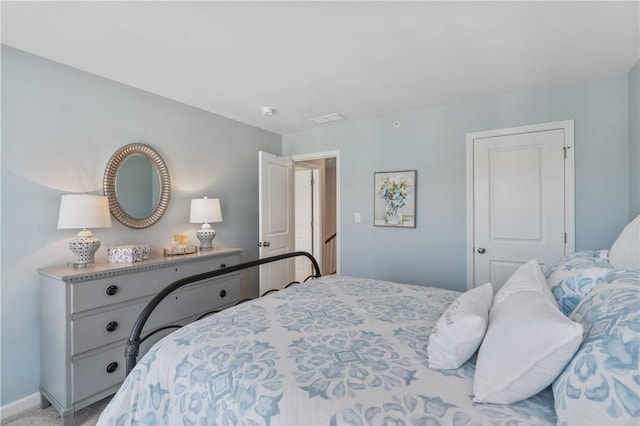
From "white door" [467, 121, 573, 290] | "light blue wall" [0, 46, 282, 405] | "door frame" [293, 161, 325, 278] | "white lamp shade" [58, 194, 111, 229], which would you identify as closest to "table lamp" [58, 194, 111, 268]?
"white lamp shade" [58, 194, 111, 229]

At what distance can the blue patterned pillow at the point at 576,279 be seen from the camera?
3.89 ft

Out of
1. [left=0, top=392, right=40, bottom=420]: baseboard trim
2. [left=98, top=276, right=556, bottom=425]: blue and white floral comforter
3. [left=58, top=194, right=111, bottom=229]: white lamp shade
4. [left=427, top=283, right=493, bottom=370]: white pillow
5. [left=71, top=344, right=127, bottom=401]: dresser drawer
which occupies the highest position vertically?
[left=58, top=194, right=111, bottom=229]: white lamp shade

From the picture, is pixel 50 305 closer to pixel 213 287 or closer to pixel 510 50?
pixel 213 287

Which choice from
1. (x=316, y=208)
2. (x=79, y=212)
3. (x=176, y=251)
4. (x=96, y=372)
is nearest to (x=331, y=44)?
(x=79, y=212)

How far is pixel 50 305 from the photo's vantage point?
6.32 ft

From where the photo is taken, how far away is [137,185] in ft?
8.52

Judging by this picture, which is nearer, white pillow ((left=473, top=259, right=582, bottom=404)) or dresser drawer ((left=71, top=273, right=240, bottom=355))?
white pillow ((left=473, top=259, right=582, bottom=404))

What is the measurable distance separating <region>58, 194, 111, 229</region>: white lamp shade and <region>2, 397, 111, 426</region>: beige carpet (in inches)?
48.0

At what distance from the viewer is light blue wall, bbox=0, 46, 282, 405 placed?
6.37 ft

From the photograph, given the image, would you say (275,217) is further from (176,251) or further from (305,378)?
(305,378)

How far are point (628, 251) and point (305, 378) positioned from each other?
136cm

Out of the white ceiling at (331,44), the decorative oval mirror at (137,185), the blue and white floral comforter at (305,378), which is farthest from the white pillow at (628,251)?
the decorative oval mirror at (137,185)

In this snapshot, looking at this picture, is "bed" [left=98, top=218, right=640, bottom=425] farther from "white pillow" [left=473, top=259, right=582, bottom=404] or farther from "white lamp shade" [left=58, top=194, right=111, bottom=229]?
"white lamp shade" [left=58, top=194, right=111, bottom=229]

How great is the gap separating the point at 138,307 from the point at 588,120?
3839 millimetres
